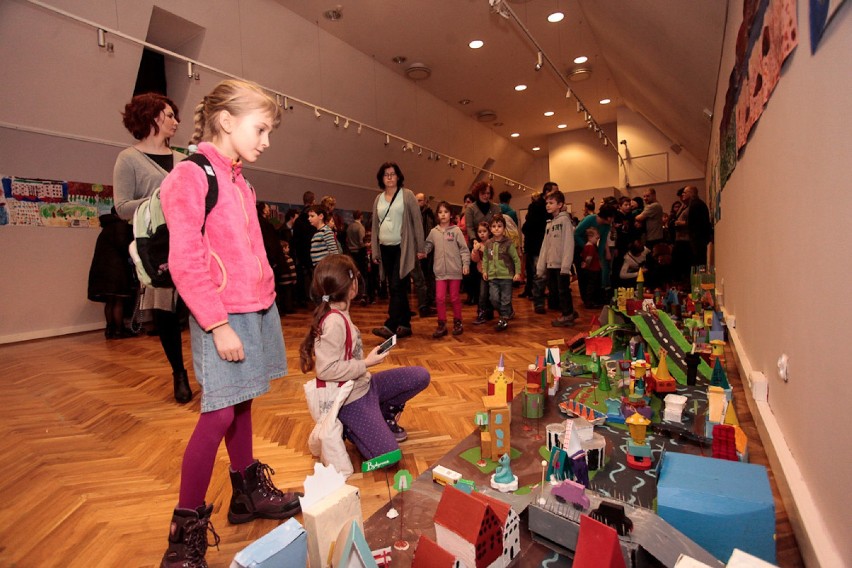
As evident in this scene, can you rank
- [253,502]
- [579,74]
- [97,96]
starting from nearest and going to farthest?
[253,502] < [97,96] < [579,74]

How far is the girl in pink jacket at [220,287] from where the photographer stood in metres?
1.11

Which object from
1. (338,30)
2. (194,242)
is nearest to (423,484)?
(194,242)

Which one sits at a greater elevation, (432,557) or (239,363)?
(239,363)

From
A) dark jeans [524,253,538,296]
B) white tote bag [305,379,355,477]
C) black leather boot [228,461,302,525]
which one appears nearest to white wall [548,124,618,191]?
dark jeans [524,253,538,296]

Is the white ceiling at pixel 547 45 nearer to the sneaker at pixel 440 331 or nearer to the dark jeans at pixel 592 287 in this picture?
the dark jeans at pixel 592 287

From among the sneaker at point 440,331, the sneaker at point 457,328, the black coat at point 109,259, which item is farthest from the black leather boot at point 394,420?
the black coat at point 109,259

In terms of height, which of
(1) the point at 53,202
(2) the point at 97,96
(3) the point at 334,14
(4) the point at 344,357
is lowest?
(4) the point at 344,357

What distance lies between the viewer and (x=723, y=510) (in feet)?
3.41

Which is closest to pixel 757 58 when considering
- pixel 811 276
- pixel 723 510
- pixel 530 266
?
pixel 811 276

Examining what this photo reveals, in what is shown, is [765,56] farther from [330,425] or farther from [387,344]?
[330,425]

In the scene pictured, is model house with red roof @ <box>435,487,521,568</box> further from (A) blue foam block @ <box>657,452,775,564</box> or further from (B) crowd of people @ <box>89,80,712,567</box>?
(B) crowd of people @ <box>89,80,712,567</box>

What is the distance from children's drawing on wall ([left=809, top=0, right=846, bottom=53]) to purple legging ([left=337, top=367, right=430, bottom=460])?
5.13 feet

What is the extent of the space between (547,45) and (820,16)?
23.7 feet

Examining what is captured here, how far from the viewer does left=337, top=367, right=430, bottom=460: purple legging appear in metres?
1.68
